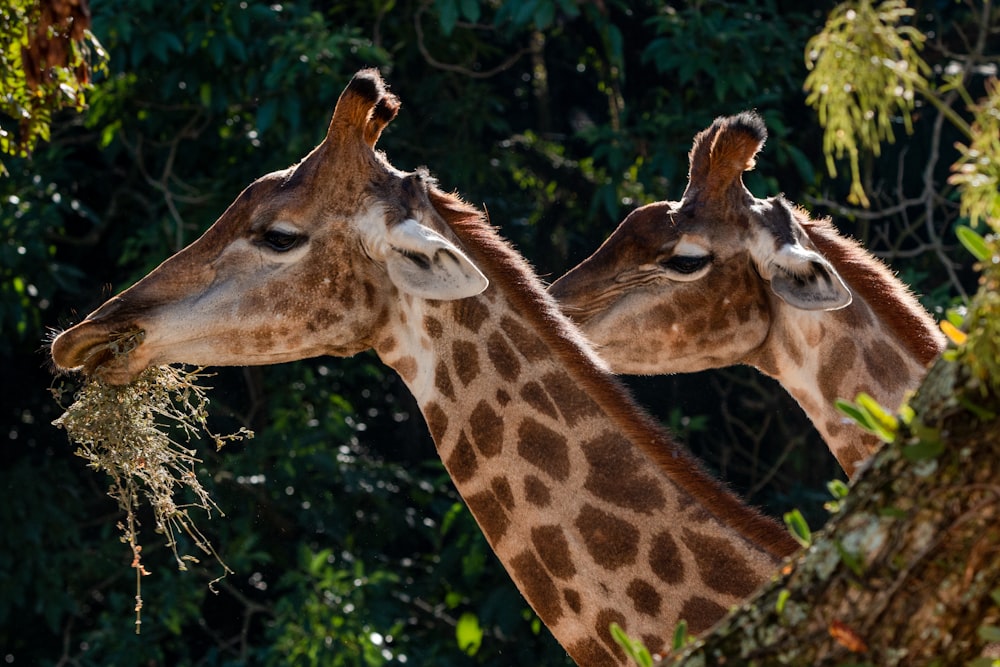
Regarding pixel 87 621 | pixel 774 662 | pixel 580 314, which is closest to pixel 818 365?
pixel 580 314

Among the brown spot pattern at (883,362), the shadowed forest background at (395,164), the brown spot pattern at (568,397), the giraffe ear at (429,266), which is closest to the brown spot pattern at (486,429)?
the brown spot pattern at (568,397)

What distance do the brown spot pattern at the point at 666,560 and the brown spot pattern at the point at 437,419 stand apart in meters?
0.52

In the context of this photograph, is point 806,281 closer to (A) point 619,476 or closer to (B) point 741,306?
(B) point 741,306

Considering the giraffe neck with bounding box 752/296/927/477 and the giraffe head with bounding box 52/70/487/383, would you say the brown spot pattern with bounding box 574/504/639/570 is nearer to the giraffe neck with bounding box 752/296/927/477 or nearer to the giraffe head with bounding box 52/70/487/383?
the giraffe head with bounding box 52/70/487/383

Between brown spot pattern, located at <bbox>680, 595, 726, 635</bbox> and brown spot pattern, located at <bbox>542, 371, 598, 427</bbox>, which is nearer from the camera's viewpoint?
brown spot pattern, located at <bbox>680, 595, 726, 635</bbox>

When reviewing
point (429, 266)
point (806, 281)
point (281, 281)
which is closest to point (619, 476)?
point (429, 266)

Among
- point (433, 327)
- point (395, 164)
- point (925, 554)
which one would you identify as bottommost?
point (395, 164)

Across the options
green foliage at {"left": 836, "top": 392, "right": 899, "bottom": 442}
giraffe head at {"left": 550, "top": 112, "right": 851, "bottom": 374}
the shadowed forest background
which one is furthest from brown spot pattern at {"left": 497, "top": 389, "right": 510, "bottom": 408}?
the shadowed forest background

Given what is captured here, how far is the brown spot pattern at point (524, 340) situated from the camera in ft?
9.87

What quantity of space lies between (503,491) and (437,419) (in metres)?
0.21

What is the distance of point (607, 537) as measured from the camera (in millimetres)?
2803

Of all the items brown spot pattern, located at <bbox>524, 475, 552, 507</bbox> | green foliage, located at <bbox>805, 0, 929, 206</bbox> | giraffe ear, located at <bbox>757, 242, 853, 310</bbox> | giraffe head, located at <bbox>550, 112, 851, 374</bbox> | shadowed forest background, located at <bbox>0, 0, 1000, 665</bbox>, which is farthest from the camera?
shadowed forest background, located at <bbox>0, 0, 1000, 665</bbox>

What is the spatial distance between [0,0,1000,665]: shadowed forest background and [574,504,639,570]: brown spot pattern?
3.54m

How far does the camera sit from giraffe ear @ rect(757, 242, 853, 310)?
11.5 feet
